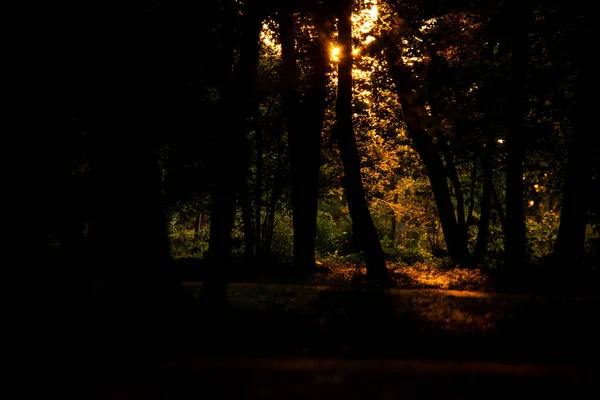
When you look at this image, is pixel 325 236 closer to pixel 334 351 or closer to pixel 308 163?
pixel 308 163

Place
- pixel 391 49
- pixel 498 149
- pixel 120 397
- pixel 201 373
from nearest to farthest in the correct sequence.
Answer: pixel 120 397
pixel 201 373
pixel 391 49
pixel 498 149

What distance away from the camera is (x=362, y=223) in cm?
1498

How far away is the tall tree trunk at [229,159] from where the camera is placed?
7930mm

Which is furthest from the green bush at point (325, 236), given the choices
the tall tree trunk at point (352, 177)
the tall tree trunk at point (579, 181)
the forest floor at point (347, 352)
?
the forest floor at point (347, 352)

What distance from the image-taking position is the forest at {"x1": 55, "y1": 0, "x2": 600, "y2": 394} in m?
7.87

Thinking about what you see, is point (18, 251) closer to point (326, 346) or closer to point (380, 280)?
point (326, 346)

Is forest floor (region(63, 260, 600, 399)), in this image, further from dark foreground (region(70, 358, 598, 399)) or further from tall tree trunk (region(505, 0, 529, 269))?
tall tree trunk (region(505, 0, 529, 269))

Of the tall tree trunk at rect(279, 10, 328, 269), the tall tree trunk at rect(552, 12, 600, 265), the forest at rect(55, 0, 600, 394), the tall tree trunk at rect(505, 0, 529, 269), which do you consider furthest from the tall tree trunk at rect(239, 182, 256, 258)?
the tall tree trunk at rect(552, 12, 600, 265)

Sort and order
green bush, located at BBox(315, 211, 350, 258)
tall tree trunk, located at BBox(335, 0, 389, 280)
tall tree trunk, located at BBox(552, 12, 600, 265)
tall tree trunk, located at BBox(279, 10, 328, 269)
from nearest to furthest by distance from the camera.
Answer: tall tree trunk, located at BBox(552, 12, 600, 265) < tall tree trunk, located at BBox(335, 0, 389, 280) < tall tree trunk, located at BBox(279, 10, 328, 269) < green bush, located at BBox(315, 211, 350, 258)

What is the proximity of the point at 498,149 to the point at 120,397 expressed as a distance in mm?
19892

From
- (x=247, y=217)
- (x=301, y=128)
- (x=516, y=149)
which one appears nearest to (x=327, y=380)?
(x=516, y=149)

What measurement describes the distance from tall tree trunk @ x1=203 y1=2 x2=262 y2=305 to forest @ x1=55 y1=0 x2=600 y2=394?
0.09ft

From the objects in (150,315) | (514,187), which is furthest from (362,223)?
(150,315)

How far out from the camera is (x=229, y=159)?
8039 millimetres
